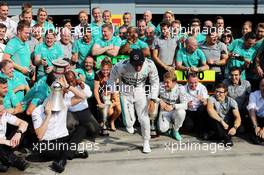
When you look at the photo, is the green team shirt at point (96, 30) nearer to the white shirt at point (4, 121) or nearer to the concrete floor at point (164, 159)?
the concrete floor at point (164, 159)

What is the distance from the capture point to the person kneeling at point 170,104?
662 cm

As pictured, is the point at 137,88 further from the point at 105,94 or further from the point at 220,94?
the point at 220,94

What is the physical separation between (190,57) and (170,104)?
95 centimetres

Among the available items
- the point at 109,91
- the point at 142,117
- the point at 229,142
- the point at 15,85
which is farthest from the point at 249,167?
the point at 15,85

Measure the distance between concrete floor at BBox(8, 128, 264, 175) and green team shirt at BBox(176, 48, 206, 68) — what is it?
51.7 inches

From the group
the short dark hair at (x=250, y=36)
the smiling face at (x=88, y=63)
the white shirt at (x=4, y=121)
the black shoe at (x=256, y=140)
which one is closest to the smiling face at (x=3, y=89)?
the white shirt at (x=4, y=121)

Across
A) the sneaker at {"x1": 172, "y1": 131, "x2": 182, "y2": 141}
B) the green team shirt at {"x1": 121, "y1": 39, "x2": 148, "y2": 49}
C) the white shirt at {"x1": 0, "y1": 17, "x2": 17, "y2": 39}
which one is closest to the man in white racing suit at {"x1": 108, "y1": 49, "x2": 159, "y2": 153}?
the sneaker at {"x1": 172, "y1": 131, "x2": 182, "y2": 141}

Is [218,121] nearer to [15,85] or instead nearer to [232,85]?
[232,85]

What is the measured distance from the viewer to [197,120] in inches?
272

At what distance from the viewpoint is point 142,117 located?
601cm

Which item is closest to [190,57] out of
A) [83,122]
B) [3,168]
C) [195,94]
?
[195,94]

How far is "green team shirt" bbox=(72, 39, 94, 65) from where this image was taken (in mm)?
7082

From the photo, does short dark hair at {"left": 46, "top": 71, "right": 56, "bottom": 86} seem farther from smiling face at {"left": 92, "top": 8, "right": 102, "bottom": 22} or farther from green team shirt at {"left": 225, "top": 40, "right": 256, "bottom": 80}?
green team shirt at {"left": 225, "top": 40, "right": 256, "bottom": 80}

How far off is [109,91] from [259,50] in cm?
260
